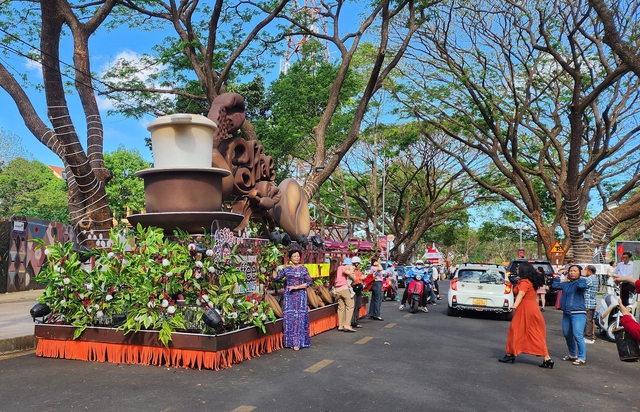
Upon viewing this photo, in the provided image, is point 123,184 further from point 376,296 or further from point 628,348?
point 628,348

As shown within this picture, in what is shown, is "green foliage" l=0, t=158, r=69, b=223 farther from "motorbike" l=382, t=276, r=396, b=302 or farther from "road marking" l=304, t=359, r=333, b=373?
"road marking" l=304, t=359, r=333, b=373

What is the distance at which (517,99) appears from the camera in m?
23.8

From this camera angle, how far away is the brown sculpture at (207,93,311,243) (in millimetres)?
10961

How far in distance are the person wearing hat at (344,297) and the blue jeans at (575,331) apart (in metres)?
4.30

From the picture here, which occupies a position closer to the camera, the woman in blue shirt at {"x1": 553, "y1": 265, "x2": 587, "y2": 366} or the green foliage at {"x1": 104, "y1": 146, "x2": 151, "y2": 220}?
the woman in blue shirt at {"x1": 553, "y1": 265, "x2": 587, "y2": 366}

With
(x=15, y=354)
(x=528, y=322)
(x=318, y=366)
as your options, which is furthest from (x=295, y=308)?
(x=15, y=354)

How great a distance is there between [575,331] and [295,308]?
4.46 m

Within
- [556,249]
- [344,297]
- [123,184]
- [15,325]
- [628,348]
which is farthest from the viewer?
[123,184]

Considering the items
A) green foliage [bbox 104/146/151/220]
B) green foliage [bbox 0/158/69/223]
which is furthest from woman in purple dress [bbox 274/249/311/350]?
green foliage [bbox 0/158/69/223]

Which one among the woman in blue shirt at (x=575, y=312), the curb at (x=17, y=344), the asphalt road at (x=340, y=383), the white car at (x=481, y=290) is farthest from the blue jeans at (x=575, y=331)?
the curb at (x=17, y=344)

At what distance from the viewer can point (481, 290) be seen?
48.4 ft

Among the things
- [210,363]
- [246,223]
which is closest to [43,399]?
[210,363]

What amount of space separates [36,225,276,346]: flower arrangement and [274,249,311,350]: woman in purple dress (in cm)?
100

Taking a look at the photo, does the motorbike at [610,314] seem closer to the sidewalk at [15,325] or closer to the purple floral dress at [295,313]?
the purple floral dress at [295,313]
